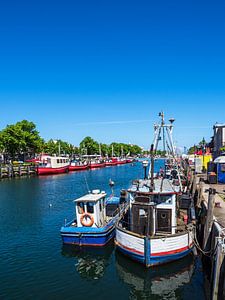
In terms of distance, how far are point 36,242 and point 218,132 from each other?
48519mm

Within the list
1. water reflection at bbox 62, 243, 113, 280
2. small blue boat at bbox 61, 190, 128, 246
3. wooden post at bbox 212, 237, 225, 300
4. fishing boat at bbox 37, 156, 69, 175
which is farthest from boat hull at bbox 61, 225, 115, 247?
fishing boat at bbox 37, 156, 69, 175

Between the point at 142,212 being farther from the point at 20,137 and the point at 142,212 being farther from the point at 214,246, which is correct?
the point at 20,137

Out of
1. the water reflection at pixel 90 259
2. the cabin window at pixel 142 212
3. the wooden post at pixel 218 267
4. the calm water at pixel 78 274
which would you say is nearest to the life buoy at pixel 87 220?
the water reflection at pixel 90 259

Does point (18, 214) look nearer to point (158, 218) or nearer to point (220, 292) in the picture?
point (158, 218)

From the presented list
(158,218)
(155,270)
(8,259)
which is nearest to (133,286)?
(155,270)

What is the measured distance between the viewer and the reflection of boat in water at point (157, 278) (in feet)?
48.5

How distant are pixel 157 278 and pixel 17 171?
6619cm

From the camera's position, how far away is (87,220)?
68.5ft

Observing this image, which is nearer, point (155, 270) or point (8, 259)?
point (155, 270)

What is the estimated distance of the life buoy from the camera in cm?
2086

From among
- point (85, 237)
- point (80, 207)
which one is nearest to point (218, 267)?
point (85, 237)

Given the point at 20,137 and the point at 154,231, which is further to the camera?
the point at 20,137

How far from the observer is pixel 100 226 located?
21.2 meters

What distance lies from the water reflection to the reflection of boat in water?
4.01ft
